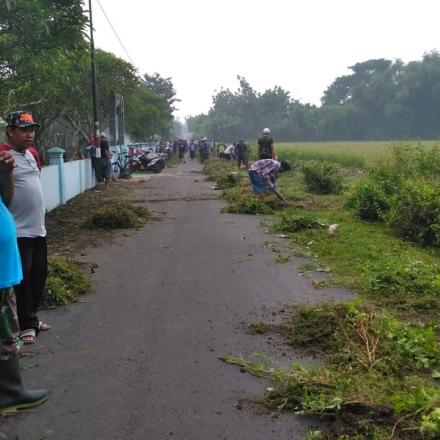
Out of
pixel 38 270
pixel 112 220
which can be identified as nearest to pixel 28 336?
pixel 38 270

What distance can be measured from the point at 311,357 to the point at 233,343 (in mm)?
680

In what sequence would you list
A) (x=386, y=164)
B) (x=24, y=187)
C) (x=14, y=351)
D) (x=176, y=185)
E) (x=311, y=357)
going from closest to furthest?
(x=14, y=351) < (x=311, y=357) < (x=24, y=187) < (x=386, y=164) < (x=176, y=185)

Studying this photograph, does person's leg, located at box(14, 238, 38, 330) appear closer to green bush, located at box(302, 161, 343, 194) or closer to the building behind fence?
the building behind fence

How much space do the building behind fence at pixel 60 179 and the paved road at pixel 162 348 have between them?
460cm

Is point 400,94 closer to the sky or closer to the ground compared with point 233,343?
closer to the sky

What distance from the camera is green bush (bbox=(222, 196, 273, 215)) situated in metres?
12.2

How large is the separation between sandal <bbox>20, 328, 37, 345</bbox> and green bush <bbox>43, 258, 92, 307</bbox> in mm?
913

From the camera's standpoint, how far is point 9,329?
342cm

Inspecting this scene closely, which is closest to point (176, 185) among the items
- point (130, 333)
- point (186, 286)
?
point (186, 286)

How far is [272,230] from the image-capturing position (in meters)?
9.91

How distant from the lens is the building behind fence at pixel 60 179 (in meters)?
12.5

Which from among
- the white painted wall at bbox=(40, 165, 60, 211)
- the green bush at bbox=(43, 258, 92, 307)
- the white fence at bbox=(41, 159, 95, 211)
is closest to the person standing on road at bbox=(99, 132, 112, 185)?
the white fence at bbox=(41, 159, 95, 211)

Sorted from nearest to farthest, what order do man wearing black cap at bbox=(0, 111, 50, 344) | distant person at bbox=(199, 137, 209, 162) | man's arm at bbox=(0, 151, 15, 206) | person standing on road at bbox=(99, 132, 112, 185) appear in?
man's arm at bbox=(0, 151, 15, 206) < man wearing black cap at bbox=(0, 111, 50, 344) < person standing on road at bbox=(99, 132, 112, 185) < distant person at bbox=(199, 137, 209, 162)

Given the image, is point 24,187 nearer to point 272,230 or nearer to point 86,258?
point 86,258
